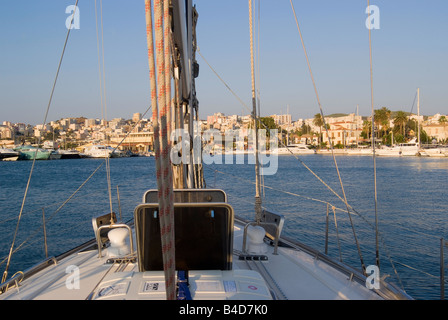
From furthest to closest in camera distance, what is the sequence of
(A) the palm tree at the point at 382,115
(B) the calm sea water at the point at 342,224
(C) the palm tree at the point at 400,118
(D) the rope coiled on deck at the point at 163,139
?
(C) the palm tree at the point at 400,118 < (A) the palm tree at the point at 382,115 < (B) the calm sea water at the point at 342,224 < (D) the rope coiled on deck at the point at 163,139

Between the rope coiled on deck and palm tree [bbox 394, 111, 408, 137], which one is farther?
palm tree [bbox 394, 111, 408, 137]

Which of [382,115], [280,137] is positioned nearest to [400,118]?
[382,115]

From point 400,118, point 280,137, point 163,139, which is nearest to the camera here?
point 163,139

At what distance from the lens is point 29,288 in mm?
3643

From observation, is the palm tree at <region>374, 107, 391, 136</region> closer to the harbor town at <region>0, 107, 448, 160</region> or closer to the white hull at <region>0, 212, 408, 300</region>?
the harbor town at <region>0, 107, 448, 160</region>

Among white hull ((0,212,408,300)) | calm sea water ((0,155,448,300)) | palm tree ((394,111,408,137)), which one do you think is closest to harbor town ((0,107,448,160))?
palm tree ((394,111,408,137))

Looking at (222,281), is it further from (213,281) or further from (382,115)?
(382,115)

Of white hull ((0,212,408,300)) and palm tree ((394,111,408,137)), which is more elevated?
palm tree ((394,111,408,137))

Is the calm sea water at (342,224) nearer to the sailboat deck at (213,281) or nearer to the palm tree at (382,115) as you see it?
the sailboat deck at (213,281)

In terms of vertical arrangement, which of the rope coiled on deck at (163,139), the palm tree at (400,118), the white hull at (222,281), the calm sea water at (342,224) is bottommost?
the calm sea water at (342,224)

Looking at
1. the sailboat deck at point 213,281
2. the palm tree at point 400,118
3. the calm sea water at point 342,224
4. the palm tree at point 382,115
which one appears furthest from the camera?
the palm tree at point 400,118

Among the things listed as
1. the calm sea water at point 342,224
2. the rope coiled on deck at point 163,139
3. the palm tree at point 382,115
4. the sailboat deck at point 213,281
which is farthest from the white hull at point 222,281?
the palm tree at point 382,115
